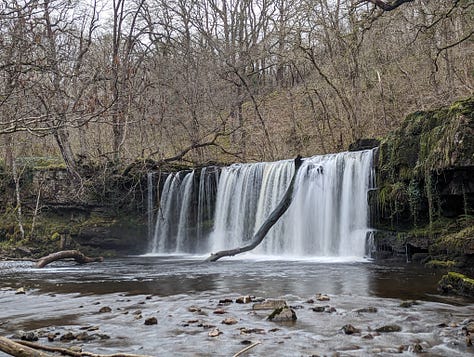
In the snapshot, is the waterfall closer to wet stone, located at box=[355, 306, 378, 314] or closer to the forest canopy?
the forest canopy

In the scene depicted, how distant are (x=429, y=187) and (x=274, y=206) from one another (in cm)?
585

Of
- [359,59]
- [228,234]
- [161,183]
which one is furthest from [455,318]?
[359,59]

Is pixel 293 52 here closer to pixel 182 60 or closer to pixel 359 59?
pixel 359 59

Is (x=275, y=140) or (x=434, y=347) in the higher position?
(x=275, y=140)

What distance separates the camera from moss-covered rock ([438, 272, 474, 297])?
23.5 feet

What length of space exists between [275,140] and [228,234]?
743 centimetres

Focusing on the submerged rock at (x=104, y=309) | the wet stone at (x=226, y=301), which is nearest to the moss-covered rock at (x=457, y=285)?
the wet stone at (x=226, y=301)

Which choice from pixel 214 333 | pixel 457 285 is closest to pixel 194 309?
pixel 214 333

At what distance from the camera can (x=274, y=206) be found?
16.3 m

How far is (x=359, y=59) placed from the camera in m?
22.4

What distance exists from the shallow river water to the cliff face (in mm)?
1223

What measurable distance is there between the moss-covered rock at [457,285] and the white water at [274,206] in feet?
18.8

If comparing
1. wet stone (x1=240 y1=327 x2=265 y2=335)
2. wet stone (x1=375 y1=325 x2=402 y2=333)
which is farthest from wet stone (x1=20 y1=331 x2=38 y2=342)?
wet stone (x1=375 y1=325 x2=402 y2=333)

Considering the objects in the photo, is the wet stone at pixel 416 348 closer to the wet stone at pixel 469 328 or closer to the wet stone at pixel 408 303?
the wet stone at pixel 469 328
